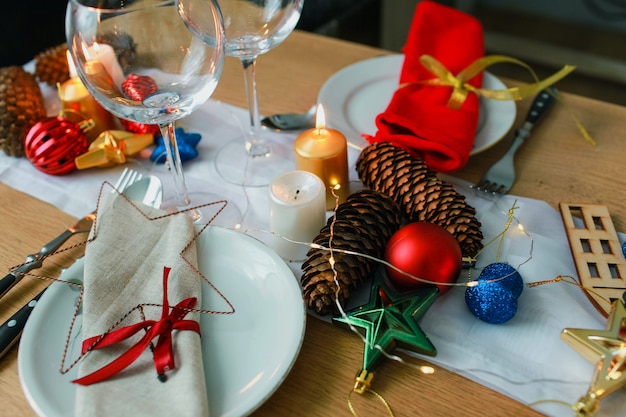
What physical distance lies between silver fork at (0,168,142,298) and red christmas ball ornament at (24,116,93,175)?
0.30 ft

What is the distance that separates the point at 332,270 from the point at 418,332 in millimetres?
91

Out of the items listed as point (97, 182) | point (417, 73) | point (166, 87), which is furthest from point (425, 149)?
point (97, 182)

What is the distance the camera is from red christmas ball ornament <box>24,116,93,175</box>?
687 millimetres

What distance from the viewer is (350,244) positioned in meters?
0.51

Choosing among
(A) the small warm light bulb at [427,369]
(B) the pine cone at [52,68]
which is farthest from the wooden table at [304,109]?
(B) the pine cone at [52,68]

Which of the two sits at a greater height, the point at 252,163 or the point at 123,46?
the point at 123,46

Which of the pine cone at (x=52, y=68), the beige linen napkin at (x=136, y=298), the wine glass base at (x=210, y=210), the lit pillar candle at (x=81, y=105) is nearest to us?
the beige linen napkin at (x=136, y=298)

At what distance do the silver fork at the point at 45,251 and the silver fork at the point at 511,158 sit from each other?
407 mm

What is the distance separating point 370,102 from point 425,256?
1.15 feet

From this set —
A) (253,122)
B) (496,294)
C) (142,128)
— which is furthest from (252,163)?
(496,294)

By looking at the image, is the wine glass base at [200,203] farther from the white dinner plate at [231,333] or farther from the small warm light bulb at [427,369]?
the small warm light bulb at [427,369]

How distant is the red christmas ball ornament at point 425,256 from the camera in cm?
49

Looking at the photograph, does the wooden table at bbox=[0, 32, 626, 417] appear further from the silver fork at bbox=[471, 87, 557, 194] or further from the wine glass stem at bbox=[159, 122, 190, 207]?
the wine glass stem at bbox=[159, 122, 190, 207]

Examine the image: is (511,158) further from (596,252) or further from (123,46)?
(123,46)
